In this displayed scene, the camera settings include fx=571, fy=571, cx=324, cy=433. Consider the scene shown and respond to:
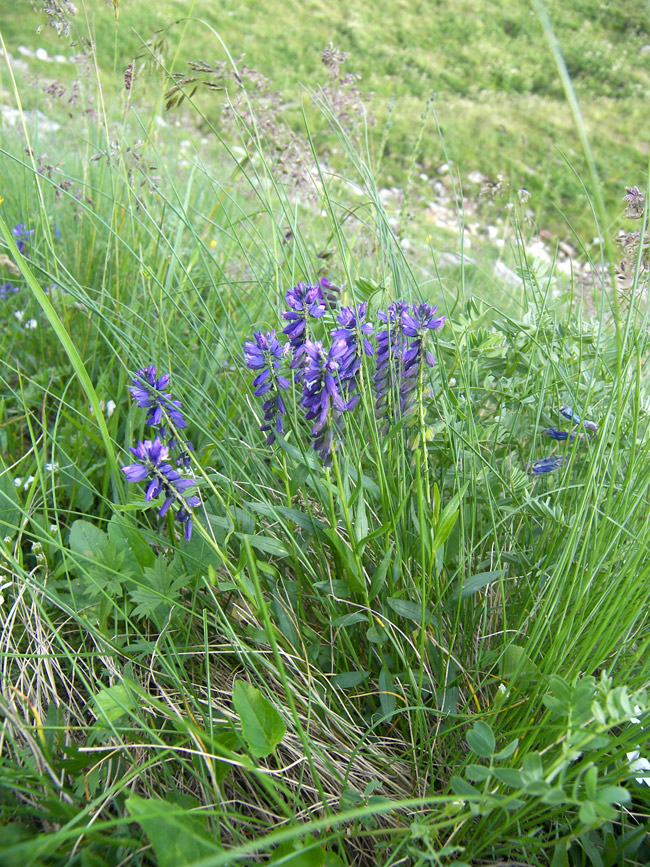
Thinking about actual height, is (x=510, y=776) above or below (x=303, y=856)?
above

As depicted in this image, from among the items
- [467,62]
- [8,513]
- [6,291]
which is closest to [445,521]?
[8,513]

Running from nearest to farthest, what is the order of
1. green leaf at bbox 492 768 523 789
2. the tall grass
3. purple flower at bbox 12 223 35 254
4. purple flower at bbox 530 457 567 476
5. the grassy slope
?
green leaf at bbox 492 768 523 789 → the tall grass → purple flower at bbox 530 457 567 476 → purple flower at bbox 12 223 35 254 → the grassy slope

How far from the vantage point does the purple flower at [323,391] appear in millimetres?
970

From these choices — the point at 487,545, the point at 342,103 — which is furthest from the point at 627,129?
the point at 487,545

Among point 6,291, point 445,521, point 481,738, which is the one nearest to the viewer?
point 481,738

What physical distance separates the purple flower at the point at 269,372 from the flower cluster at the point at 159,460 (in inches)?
6.1

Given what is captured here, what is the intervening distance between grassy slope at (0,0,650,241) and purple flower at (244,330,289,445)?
10013mm

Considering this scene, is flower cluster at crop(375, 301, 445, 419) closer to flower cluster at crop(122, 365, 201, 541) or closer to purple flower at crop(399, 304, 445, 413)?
purple flower at crop(399, 304, 445, 413)

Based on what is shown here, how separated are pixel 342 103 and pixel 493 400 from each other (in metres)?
1.26

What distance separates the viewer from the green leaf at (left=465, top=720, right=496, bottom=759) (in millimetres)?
830

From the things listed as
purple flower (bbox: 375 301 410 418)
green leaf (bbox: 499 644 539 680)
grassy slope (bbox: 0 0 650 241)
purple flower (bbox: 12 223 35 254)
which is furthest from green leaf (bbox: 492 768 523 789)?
grassy slope (bbox: 0 0 650 241)

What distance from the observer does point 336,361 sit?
0.99 m

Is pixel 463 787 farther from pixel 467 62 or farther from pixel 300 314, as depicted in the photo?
pixel 467 62

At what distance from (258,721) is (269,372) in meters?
0.59
